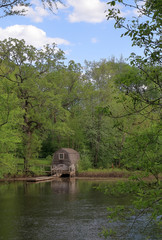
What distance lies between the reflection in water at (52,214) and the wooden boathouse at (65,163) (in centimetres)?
1312

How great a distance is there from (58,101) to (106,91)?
30.9ft

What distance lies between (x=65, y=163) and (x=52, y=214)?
2365cm

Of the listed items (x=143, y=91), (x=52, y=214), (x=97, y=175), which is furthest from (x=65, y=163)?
(x=143, y=91)

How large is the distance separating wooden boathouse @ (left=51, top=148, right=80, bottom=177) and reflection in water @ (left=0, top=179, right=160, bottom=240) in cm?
1312

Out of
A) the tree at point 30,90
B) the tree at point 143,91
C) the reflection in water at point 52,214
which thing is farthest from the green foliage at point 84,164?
the tree at point 143,91

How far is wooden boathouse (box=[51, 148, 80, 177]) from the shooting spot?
41438 mm

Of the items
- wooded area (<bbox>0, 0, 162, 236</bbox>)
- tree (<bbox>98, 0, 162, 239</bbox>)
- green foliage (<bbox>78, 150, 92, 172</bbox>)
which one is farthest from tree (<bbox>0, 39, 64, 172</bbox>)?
tree (<bbox>98, 0, 162, 239</bbox>)

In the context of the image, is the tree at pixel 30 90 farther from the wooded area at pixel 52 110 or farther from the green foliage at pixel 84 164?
the green foliage at pixel 84 164

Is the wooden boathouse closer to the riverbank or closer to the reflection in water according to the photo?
the riverbank

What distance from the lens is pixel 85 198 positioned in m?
24.1

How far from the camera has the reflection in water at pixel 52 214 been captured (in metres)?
14.4

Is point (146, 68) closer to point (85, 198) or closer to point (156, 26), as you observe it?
point (156, 26)

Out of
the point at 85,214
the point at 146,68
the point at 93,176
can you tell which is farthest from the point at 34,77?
the point at 146,68

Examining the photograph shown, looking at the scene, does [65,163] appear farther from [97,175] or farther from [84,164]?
[97,175]
